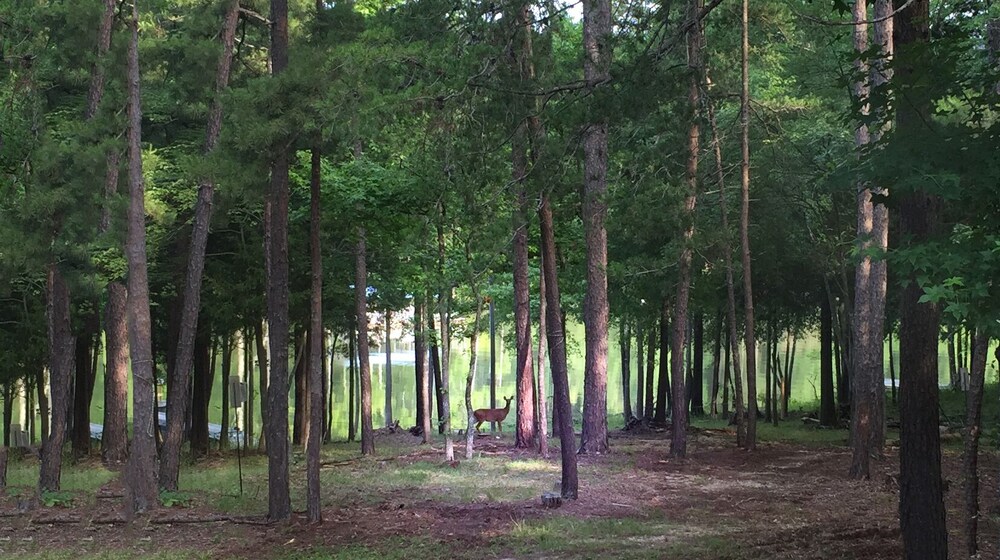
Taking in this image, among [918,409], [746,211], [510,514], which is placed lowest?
[510,514]

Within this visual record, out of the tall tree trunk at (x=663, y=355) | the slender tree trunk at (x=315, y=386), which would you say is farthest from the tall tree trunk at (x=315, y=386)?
the tall tree trunk at (x=663, y=355)

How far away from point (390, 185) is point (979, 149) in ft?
35.8

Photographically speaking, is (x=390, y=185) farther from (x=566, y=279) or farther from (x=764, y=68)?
(x=764, y=68)

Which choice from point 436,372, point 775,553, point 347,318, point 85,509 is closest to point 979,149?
point 775,553

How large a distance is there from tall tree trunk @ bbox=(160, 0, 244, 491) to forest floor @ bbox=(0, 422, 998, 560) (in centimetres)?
74

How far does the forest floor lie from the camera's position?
1007 cm

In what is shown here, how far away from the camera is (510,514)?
12.2 meters

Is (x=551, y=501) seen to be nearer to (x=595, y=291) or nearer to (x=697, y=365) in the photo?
(x=595, y=291)

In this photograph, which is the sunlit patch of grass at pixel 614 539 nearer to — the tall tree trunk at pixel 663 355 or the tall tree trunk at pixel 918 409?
the tall tree trunk at pixel 918 409

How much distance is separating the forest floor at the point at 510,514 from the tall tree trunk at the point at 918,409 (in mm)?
1091

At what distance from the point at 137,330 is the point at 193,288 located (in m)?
2.07

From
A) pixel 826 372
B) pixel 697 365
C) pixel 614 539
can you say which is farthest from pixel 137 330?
pixel 697 365

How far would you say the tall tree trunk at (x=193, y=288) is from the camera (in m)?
14.6

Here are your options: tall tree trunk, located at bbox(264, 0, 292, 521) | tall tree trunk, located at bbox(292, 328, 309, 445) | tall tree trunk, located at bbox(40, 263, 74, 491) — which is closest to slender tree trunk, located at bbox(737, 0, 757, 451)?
tall tree trunk, located at bbox(264, 0, 292, 521)
